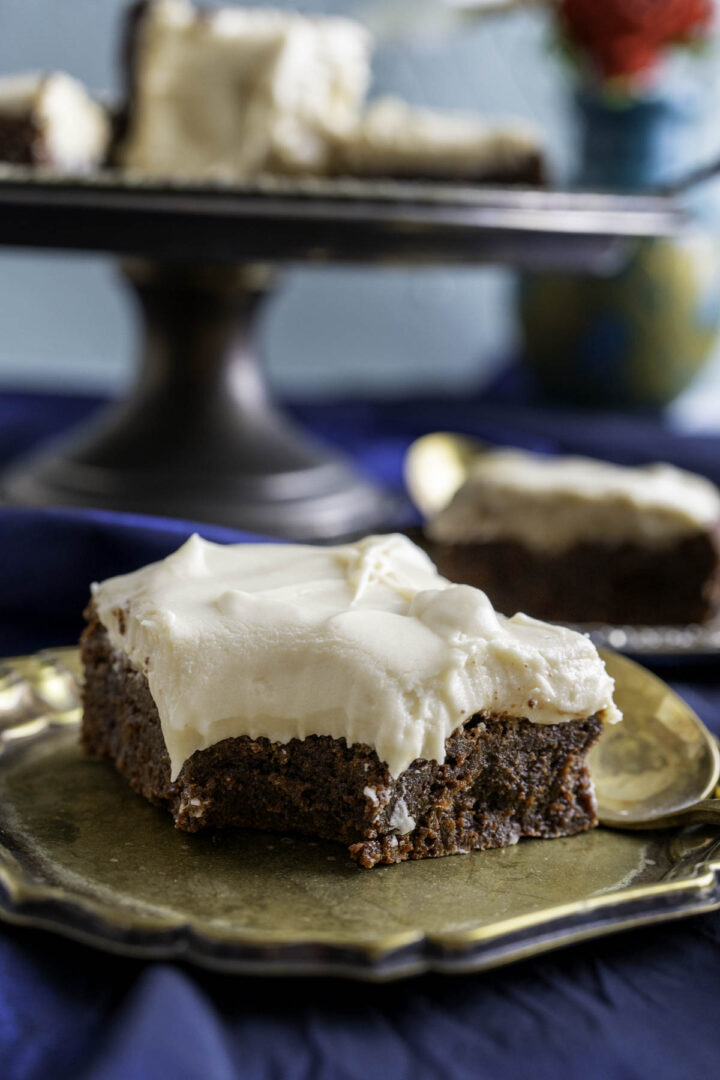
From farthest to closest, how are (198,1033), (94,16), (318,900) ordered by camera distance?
1. (94,16)
2. (318,900)
3. (198,1033)

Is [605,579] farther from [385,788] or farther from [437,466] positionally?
[385,788]

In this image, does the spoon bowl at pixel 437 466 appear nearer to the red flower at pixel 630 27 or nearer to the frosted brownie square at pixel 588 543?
the frosted brownie square at pixel 588 543

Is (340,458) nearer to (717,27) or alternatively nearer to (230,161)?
(230,161)

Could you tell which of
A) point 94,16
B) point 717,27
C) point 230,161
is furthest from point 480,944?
Result: point 94,16

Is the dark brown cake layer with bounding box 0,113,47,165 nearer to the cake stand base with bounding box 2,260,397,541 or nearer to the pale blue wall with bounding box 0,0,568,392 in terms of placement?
the cake stand base with bounding box 2,260,397,541

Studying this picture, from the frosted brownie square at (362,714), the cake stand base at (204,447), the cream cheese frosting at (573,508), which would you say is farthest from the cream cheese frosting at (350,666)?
the cake stand base at (204,447)

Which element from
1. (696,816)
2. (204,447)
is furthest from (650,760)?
(204,447)

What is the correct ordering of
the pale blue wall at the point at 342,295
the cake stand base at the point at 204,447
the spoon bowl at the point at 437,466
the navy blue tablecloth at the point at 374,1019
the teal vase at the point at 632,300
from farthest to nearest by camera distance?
the pale blue wall at the point at 342,295, the teal vase at the point at 632,300, the spoon bowl at the point at 437,466, the cake stand base at the point at 204,447, the navy blue tablecloth at the point at 374,1019
